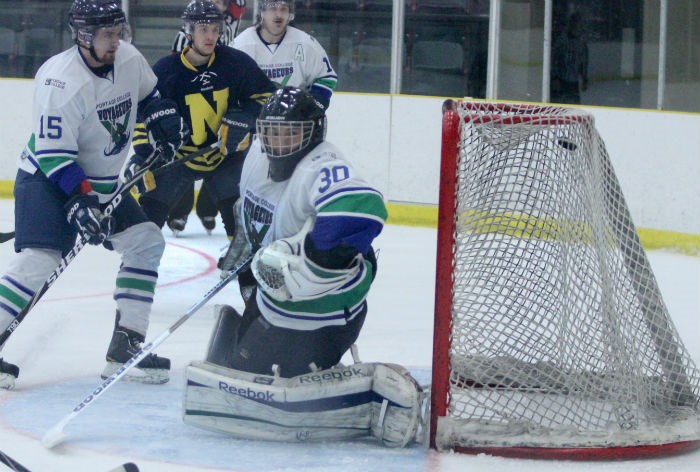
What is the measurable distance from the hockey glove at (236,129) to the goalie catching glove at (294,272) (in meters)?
1.47

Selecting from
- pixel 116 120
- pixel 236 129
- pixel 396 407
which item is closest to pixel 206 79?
pixel 236 129

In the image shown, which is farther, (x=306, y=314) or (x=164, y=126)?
(x=164, y=126)

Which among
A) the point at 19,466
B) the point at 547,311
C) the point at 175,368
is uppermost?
the point at 547,311

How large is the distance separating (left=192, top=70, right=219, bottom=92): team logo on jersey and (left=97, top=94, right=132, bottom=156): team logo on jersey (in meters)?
0.76

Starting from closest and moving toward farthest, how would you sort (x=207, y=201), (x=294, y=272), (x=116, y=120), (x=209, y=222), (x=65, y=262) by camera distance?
(x=294, y=272) → (x=65, y=262) → (x=116, y=120) → (x=207, y=201) → (x=209, y=222)

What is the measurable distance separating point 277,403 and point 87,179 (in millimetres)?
910

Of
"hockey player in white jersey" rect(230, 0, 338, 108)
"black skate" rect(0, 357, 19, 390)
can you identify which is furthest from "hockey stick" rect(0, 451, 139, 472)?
"hockey player in white jersey" rect(230, 0, 338, 108)

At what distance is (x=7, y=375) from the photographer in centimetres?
301

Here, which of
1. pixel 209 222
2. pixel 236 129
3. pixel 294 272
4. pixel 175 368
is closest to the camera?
pixel 294 272

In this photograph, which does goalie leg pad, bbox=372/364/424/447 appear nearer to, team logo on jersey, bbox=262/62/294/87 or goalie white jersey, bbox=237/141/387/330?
goalie white jersey, bbox=237/141/387/330

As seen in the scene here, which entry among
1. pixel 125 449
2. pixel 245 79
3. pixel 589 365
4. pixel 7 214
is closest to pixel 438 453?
pixel 589 365

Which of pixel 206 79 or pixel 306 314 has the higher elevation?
pixel 206 79

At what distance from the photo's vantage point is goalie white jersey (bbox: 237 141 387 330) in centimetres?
244

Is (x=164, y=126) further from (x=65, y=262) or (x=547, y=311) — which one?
(x=547, y=311)
